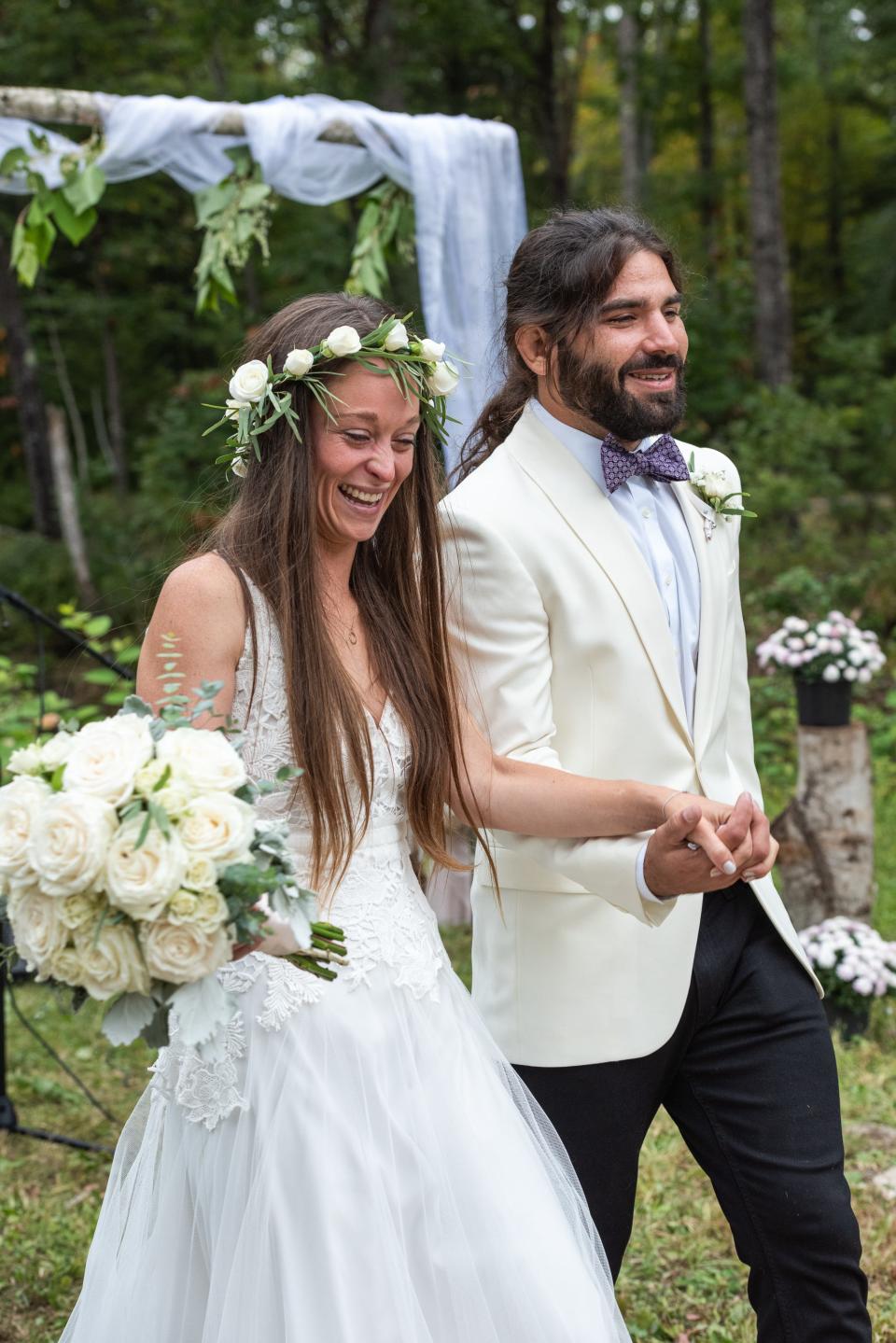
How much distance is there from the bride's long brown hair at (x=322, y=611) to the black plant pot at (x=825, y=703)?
10.3 ft

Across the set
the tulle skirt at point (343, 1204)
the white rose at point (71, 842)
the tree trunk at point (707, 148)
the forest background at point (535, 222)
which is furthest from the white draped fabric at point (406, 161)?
the tree trunk at point (707, 148)

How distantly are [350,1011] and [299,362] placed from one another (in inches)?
38.3

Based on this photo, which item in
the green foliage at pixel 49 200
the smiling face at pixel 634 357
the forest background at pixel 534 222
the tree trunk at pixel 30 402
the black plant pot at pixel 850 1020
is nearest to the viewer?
the smiling face at pixel 634 357

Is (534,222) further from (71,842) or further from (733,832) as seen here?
(71,842)

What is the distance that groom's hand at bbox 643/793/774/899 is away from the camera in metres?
2.03

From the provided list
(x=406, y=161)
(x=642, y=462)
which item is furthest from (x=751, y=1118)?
(x=406, y=161)

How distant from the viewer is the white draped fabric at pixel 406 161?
5395mm

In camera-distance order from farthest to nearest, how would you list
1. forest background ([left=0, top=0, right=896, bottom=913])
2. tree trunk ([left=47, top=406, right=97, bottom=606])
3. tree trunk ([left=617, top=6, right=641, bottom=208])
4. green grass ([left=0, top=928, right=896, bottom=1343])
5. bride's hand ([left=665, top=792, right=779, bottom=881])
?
tree trunk ([left=617, top=6, right=641, bottom=208]) → tree trunk ([left=47, top=406, right=97, bottom=606]) → forest background ([left=0, top=0, right=896, bottom=913]) → green grass ([left=0, top=928, right=896, bottom=1343]) → bride's hand ([left=665, top=792, right=779, bottom=881])

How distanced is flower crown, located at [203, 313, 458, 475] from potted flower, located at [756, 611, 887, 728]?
10.6ft

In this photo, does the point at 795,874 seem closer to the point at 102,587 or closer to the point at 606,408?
the point at 606,408

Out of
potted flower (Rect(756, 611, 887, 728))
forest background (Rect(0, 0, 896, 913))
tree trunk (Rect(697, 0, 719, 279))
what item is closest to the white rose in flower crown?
forest background (Rect(0, 0, 896, 913))

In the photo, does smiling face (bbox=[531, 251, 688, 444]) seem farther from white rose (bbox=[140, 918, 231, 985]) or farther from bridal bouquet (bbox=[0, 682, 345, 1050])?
white rose (bbox=[140, 918, 231, 985])

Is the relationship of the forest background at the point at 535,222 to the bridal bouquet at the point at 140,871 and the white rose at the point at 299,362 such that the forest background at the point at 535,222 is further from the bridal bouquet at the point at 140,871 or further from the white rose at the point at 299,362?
the bridal bouquet at the point at 140,871

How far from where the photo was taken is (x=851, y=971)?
4637mm
